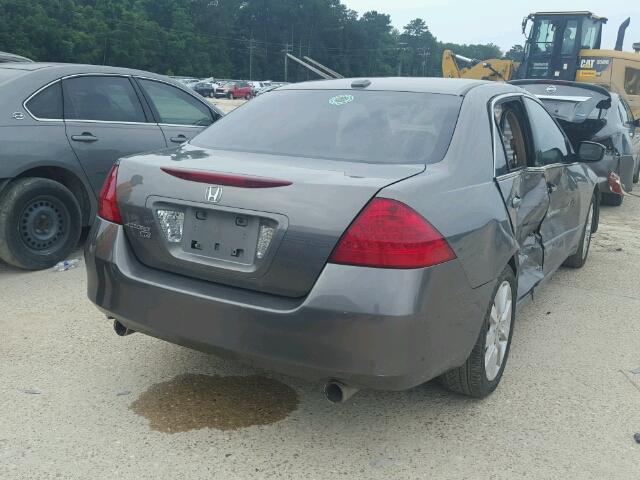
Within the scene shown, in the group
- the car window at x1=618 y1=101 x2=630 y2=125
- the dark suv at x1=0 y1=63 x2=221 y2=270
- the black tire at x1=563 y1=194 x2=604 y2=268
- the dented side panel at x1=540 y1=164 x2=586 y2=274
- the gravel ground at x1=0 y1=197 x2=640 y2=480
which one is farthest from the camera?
the car window at x1=618 y1=101 x2=630 y2=125

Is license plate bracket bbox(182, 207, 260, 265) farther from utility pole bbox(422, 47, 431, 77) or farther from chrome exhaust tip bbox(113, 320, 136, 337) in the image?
utility pole bbox(422, 47, 431, 77)

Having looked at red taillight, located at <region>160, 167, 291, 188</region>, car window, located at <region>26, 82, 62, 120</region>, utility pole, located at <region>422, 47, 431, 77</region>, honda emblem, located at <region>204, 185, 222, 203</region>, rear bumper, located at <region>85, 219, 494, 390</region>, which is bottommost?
rear bumper, located at <region>85, 219, 494, 390</region>

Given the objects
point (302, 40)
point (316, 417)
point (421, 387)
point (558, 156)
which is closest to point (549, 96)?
point (558, 156)

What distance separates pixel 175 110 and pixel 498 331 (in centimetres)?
411

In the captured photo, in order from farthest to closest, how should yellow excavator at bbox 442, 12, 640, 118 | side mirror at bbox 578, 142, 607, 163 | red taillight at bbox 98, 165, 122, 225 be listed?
1. yellow excavator at bbox 442, 12, 640, 118
2. side mirror at bbox 578, 142, 607, 163
3. red taillight at bbox 98, 165, 122, 225

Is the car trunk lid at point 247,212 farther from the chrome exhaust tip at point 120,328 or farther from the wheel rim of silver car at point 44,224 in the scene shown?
the wheel rim of silver car at point 44,224

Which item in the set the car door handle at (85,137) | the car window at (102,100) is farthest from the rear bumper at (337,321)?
the car window at (102,100)

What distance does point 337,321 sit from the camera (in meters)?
2.49

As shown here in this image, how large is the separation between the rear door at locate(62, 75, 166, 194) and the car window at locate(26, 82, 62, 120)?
6 cm

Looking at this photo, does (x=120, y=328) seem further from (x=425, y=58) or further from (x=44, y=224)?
(x=425, y=58)

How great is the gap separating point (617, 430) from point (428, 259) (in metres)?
1.39

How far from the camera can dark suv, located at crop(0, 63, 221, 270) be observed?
16.6 feet

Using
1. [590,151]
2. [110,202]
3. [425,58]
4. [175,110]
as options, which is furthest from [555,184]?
[425,58]

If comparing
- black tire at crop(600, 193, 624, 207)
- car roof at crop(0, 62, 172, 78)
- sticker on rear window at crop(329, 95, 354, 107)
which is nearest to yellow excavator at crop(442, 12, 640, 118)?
black tire at crop(600, 193, 624, 207)
